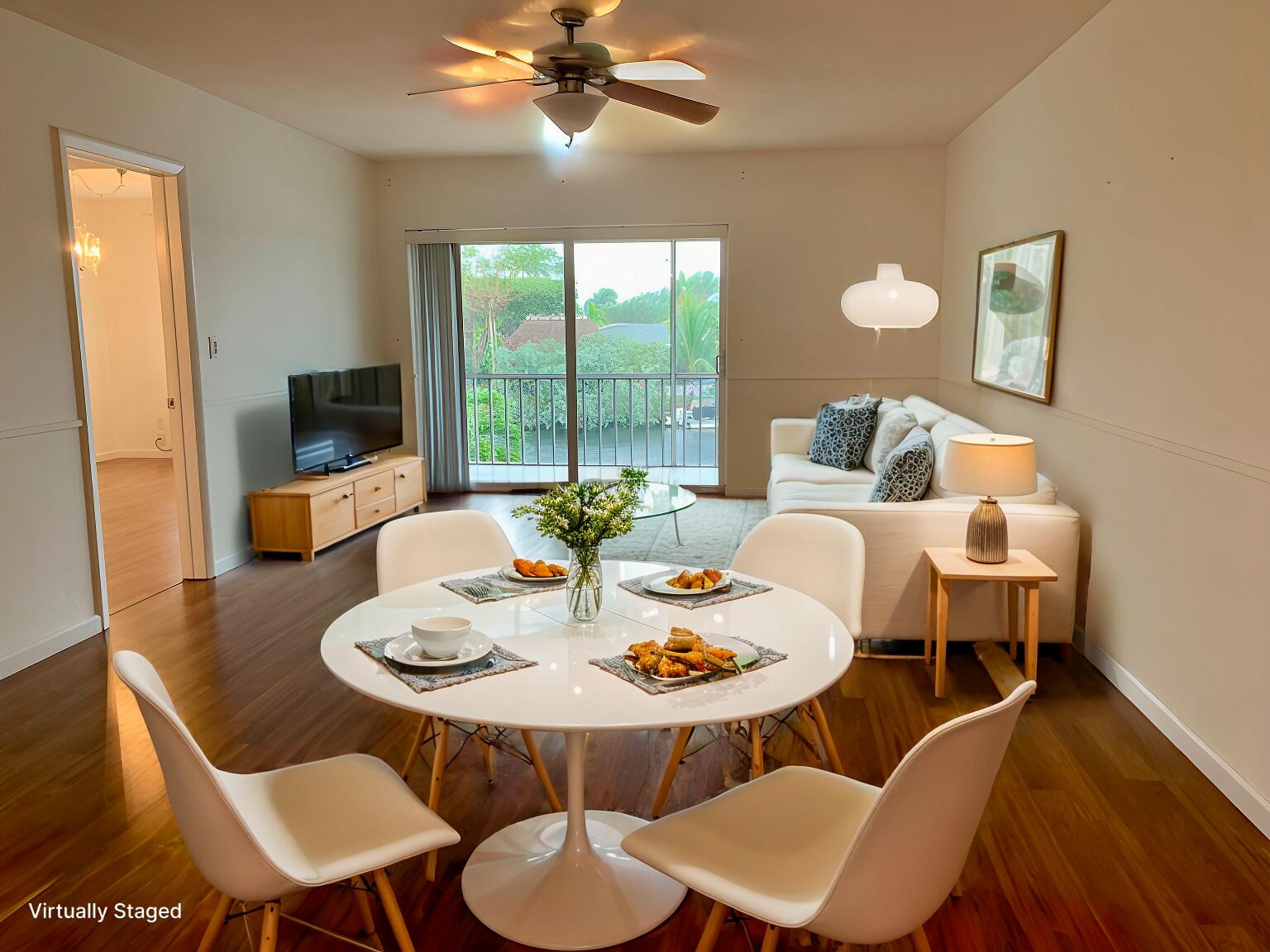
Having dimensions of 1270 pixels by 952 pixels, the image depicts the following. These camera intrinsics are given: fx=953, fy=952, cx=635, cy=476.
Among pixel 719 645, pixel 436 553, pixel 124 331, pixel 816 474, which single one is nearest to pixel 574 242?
pixel 816 474

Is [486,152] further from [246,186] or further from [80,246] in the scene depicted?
[80,246]

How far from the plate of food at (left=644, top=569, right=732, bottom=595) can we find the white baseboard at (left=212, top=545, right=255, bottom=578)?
3.44m

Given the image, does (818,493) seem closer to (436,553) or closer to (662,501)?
(662,501)

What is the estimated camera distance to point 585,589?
217cm

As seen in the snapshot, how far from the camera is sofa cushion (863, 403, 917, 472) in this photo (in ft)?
17.4

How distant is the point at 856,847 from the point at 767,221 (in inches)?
234

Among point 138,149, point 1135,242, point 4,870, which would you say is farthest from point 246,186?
point 1135,242

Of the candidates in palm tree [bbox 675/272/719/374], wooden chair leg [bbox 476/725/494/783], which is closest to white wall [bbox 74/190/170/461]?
palm tree [bbox 675/272/719/374]

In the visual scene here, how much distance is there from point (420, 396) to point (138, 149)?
3.14m

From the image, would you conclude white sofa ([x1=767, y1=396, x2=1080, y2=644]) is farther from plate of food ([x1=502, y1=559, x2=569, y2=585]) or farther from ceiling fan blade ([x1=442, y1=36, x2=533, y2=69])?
ceiling fan blade ([x1=442, y1=36, x2=533, y2=69])

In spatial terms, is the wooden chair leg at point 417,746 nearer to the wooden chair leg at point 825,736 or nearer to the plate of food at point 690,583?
the plate of food at point 690,583

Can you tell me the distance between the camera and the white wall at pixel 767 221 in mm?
6711

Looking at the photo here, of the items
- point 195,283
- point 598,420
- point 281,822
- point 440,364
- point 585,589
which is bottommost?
point 281,822

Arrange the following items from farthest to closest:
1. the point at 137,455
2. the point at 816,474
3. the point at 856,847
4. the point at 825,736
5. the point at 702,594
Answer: the point at 137,455
the point at 816,474
the point at 825,736
the point at 702,594
the point at 856,847
